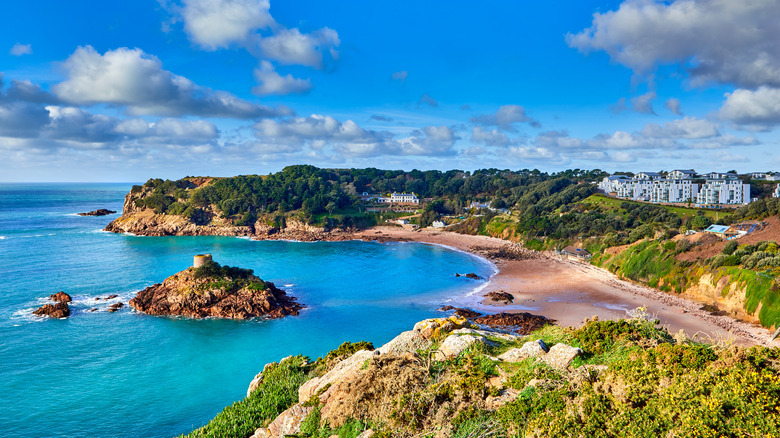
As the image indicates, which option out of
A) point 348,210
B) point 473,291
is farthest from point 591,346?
point 348,210

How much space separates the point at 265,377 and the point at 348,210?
87356 millimetres

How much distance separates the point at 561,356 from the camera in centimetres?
1059

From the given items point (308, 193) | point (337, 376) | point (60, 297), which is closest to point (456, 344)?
point (337, 376)

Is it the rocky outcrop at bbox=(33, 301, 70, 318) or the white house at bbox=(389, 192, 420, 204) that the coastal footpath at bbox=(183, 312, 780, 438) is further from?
the white house at bbox=(389, 192, 420, 204)

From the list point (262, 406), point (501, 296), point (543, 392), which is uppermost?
point (543, 392)

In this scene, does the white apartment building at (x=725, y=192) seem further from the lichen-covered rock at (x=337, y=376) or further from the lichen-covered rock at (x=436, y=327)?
the lichen-covered rock at (x=337, y=376)

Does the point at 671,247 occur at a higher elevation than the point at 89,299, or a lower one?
higher

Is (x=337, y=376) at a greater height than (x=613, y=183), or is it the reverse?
(x=613, y=183)

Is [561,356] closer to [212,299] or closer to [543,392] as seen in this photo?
[543,392]

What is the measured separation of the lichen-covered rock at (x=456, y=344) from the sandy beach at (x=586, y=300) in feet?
68.2

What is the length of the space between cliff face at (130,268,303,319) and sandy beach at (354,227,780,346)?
1764 cm

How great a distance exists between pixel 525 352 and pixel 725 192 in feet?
290

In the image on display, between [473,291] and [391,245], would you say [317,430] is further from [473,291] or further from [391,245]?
[391,245]

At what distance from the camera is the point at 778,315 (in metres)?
29.9
